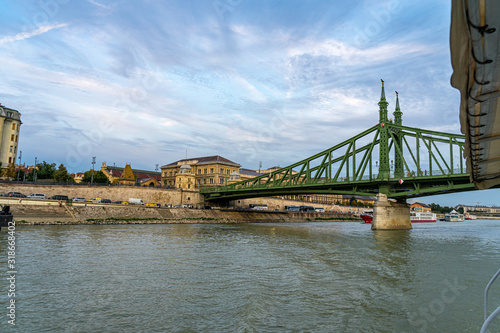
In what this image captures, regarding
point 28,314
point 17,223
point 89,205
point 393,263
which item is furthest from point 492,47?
point 89,205

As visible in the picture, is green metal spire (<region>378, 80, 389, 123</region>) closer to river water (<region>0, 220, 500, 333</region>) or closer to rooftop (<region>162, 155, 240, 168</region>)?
river water (<region>0, 220, 500, 333</region>)

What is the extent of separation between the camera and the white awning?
10.4 feet

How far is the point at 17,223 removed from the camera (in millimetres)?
37031

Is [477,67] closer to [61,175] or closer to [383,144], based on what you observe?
[383,144]

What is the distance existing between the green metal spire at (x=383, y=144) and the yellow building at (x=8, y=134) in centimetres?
6605

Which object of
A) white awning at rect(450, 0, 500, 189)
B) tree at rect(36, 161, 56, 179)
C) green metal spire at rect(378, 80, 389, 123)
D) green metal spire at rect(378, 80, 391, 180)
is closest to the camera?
white awning at rect(450, 0, 500, 189)

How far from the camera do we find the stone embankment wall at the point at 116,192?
192 ft

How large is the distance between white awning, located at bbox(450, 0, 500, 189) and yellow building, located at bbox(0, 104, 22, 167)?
253 feet

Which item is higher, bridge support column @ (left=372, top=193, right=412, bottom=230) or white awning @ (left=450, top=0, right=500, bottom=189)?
white awning @ (left=450, top=0, right=500, bottom=189)

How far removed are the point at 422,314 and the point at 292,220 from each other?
244 ft

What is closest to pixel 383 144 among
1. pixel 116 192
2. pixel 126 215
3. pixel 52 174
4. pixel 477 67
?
pixel 126 215

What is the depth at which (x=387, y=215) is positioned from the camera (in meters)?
50.3

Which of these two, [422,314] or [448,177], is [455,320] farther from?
[448,177]

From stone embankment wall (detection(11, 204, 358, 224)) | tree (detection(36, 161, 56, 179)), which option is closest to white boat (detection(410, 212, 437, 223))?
stone embankment wall (detection(11, 204, 358, 224))
